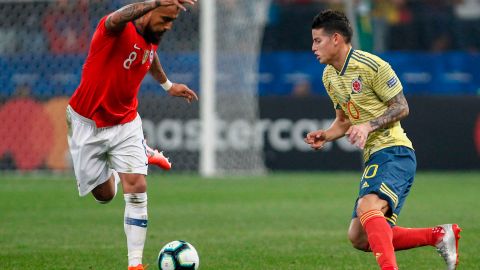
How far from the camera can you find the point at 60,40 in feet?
65.7

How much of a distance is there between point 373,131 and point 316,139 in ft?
1.39

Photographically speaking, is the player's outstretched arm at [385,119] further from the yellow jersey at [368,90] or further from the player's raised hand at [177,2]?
the player's raised hand at [177,2]

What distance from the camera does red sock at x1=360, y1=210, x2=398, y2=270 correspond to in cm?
681

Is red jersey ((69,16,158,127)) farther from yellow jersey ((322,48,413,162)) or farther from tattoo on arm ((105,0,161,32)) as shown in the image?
yellow jersey ((322,48,413,162))

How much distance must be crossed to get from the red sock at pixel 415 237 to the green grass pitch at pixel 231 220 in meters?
0.73

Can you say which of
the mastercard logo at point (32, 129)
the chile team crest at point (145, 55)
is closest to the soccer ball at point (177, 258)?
the chile team crest at point (145, 55)

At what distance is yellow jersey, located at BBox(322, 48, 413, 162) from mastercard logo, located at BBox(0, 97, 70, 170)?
43.1ft

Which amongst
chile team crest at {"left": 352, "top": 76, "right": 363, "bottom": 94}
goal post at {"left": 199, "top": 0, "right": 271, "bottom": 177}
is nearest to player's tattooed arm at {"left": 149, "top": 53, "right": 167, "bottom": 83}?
chile team crest at {"left": 352, "top": 76, "right": 363, "bottom": 94}

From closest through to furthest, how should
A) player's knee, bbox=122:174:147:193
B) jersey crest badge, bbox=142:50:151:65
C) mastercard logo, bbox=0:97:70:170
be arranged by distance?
player's knee, bbox=122:174:147:193 < jersey crest badge, bbox=142:50:151:65 < mastercard logo, bbox=0:97:70:170

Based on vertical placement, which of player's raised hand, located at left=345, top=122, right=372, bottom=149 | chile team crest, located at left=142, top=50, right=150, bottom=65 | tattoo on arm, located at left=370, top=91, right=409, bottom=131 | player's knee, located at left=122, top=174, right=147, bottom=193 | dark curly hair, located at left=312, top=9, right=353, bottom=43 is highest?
dark curly hair, located at left=312, top=9, right=353, bottom=43

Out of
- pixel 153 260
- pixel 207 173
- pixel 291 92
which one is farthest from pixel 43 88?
pixel 153 260

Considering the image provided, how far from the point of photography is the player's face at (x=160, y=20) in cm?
780

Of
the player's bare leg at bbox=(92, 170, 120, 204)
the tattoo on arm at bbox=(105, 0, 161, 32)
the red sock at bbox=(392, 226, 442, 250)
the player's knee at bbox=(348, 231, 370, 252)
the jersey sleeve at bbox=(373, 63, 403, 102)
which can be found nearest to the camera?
the jersey sleeve at bbox=(373, 63, 403, 102)

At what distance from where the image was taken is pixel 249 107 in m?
20.2
